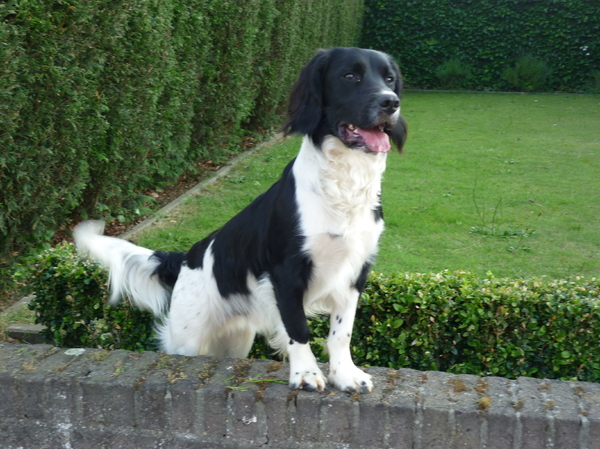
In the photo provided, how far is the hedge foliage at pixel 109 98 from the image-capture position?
411 centimetres

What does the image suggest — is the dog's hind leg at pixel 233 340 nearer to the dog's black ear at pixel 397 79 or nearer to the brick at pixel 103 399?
the brick at pixel 103 399

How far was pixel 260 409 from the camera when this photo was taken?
2.44 meters

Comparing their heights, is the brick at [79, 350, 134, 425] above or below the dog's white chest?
below

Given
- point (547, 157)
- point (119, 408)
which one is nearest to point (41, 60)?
point (119, 408)

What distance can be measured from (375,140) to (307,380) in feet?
3.36

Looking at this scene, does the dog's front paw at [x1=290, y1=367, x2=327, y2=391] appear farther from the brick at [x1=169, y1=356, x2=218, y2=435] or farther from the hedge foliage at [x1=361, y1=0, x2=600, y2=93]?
the hedge foliage at [x1=361, y1=0, x2=600, y2=93]

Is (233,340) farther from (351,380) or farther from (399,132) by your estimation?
(399,132)

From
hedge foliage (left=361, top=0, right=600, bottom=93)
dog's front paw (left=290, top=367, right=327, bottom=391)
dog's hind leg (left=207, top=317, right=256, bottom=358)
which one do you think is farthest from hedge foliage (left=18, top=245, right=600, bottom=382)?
hedge foliage (left=361, top=0, right=600, bottom=93)

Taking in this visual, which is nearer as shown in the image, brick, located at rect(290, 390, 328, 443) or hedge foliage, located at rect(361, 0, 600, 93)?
brick, located at rect(290, 390, 328, 443)

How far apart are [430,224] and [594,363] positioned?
3.09m

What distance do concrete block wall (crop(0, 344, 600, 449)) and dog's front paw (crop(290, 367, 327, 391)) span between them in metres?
0.04

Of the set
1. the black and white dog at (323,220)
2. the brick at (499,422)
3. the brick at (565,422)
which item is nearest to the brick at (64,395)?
the black and white dog at (323,220)

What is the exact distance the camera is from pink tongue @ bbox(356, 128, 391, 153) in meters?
2.58

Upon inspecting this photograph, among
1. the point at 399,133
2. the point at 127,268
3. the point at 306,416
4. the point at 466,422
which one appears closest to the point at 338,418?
the point at 306,416
